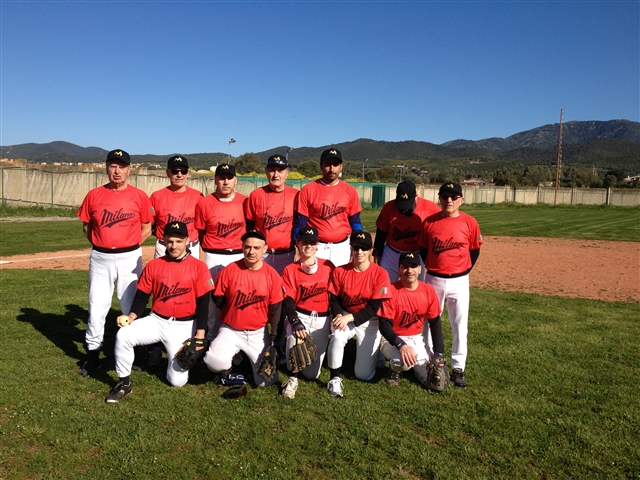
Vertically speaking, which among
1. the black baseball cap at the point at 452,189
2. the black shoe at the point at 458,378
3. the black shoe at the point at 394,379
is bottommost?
the black shoe at the point at 394,379

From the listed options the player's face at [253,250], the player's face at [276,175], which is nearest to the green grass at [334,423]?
the player's face at [253,250]

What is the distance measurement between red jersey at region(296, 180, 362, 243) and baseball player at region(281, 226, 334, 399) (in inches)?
18.1

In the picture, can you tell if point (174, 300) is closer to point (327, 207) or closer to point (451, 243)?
point (327, 207)

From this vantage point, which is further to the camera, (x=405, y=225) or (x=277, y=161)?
(x=405, y=225)

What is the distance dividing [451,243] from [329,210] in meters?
1.28

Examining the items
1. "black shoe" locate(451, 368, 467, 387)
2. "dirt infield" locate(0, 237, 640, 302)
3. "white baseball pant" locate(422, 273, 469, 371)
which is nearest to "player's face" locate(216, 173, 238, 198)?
"white baseball pant" locate(422, 273, 469, 371)

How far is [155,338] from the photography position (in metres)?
4.53

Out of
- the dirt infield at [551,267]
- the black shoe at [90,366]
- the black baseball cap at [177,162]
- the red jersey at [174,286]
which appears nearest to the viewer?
the red jersey at [174,286]

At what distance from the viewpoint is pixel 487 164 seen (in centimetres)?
14488

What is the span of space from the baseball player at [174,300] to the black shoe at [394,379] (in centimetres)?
183

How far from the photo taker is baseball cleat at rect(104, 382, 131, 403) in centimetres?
417

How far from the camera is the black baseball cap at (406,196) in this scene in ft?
16.8

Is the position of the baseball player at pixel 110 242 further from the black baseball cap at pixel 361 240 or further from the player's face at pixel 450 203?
the player's face at pixel 450 203

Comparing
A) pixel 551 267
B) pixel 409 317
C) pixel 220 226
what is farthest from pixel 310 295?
pixel 551 267
